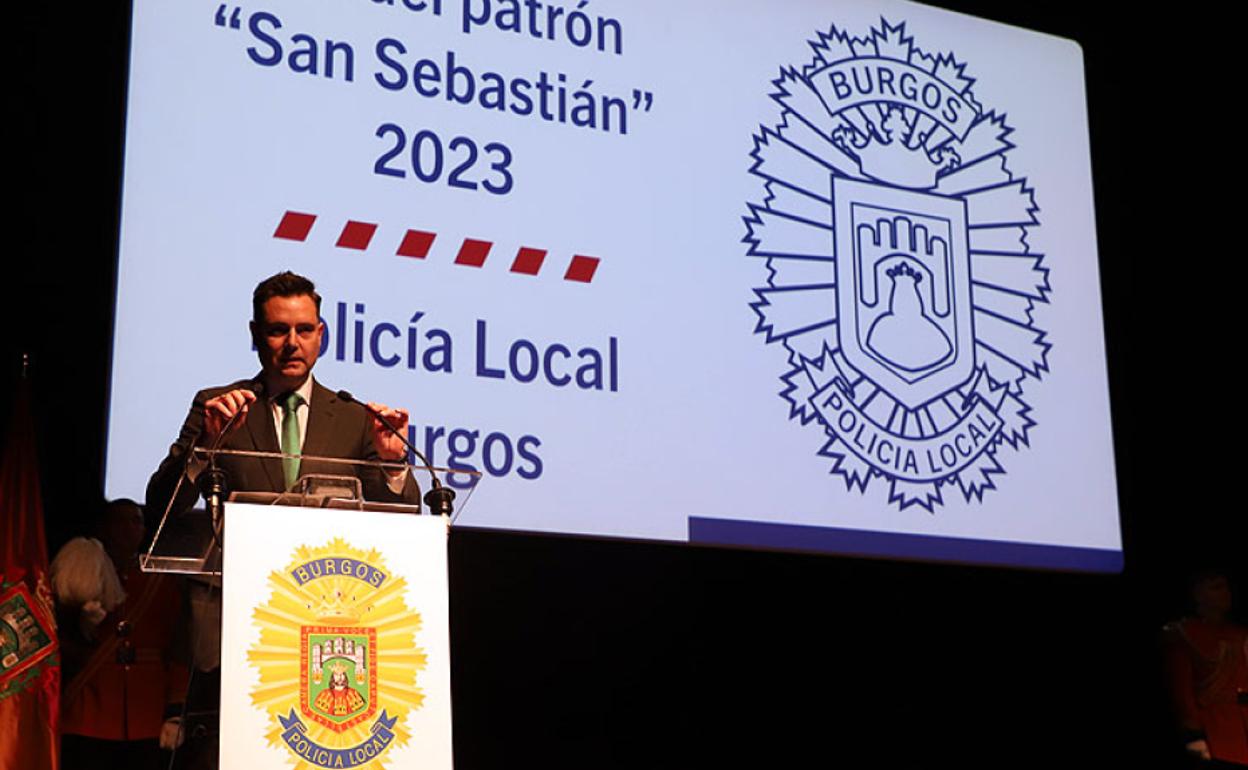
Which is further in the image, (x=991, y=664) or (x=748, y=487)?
(x=991, y=664)

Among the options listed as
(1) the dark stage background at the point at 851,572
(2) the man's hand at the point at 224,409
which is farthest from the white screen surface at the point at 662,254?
(2) the man's hand at the point at 224,409

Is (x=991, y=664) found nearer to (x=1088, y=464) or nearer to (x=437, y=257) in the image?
(x=1088, y=464)

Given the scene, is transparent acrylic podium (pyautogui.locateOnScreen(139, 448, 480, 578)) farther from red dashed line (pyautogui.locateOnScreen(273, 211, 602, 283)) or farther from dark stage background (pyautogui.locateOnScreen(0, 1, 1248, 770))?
red dashed line (pyautogui.locateOnScreen(273, 211, 602, 283))

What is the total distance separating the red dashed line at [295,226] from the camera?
3.60 meters

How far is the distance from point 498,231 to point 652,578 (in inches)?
48.7

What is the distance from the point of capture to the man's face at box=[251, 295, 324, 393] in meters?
2.46

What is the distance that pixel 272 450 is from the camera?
245 centimetres

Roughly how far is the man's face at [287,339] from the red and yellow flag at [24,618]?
1327 mm

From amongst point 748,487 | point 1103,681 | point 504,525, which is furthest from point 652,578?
point 1103,681

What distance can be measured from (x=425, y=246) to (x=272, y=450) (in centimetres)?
138

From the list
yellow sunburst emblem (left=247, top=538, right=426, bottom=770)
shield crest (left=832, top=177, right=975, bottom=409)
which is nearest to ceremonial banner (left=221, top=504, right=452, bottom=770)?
yellow sunburst emblem (left=247, top=538, right=426, bottom=770)

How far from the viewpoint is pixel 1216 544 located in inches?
206

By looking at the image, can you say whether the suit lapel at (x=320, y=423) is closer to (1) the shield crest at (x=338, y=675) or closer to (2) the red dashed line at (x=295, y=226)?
(1) the shield crest at (x=338, y=675)

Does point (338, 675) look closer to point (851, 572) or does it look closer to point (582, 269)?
point (582, 269)
